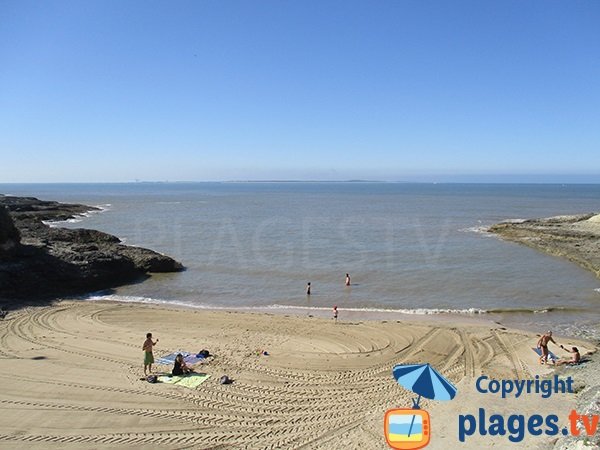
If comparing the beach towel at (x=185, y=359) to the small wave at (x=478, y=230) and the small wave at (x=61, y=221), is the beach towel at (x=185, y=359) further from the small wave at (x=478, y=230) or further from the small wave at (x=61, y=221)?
the small wave at (x=61, y=221)

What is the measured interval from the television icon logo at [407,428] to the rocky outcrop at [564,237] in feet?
82.1

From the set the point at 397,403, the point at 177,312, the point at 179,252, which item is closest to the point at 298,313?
the point at 177,312

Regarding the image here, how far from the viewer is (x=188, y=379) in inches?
522

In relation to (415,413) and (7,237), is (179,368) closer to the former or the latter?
(415,413)

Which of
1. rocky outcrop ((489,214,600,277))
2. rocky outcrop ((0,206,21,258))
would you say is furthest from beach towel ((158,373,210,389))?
rocky outcrop ((489,214,600,277))

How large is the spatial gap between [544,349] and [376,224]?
49.7 meters

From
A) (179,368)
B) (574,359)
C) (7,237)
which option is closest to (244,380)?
(179,368)

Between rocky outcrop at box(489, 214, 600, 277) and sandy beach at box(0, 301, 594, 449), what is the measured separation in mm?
19952

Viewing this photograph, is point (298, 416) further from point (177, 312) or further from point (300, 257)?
point (300, 257)

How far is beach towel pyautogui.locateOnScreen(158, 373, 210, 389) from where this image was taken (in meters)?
12.9

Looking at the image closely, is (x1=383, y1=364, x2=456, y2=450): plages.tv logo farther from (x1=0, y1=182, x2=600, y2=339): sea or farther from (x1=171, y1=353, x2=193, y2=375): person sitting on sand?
(x1=0, y1=182, x2=600, y2=339): sea

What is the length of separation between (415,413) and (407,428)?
52 cm

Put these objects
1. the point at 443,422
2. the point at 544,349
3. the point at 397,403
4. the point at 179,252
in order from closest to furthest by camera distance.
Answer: the point at 443,422 < the point at 397,403 < the point at 544,349 < the point at 179,252

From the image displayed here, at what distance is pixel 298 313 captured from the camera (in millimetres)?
23062
